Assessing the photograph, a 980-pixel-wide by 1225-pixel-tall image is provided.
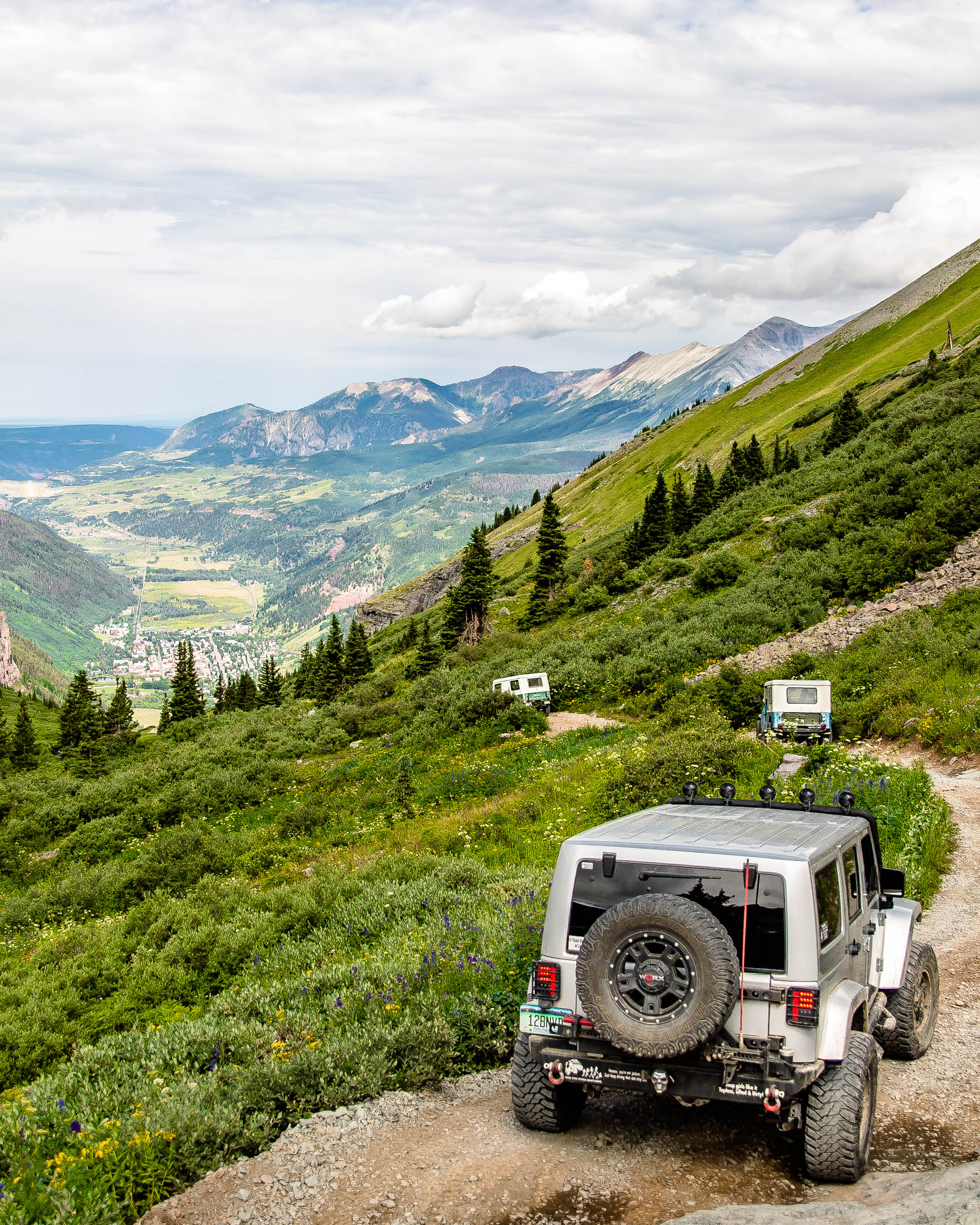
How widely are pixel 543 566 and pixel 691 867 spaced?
59.5 m

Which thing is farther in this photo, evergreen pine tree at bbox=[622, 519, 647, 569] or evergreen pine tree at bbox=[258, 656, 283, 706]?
evergreen pine tree at bbox=[258, 656, 283, 706]

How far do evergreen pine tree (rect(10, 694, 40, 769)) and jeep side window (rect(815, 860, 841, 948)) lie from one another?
8308 centimetres

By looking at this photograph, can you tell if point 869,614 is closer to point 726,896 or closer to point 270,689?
point 726,896

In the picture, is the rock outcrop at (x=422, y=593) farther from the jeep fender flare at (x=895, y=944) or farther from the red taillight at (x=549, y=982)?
the red taillight at (x=549, y=982)

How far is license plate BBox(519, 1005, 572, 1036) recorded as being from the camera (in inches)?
262

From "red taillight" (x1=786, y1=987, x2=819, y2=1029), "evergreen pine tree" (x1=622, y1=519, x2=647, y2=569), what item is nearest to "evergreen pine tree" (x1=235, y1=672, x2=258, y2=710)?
"evergreen pine tree" (x1=622, y1=519, x2=647, y2=569)

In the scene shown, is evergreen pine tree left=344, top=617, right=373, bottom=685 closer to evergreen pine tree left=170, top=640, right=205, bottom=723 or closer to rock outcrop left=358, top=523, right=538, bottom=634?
evergreen pine tree left=170, top=640, right=205, bottom=723

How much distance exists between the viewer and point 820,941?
20.8 ft

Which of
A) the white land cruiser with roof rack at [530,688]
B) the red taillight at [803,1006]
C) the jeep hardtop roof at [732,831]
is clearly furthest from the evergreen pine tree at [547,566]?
the red taillight at [803,1006]

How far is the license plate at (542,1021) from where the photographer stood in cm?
665

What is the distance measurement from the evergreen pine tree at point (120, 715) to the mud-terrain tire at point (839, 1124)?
283 ft

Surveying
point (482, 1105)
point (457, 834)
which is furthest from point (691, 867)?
point (457, 834)

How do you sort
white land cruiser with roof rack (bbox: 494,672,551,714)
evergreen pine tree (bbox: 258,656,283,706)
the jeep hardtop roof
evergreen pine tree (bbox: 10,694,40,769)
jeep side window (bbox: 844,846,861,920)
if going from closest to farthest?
1. the jeep hardtop roof
2. jeep side window (bbox: 844,846,861,920)
3. white land cruiser with roof rack (bbox: 494,672,551,714)
4. evergreen pine tree (bbox: 10,694,40,769)
5. evergreen pine tree (bbox: 258,656,283,706)

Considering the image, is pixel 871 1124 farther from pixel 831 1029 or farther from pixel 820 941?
pixel 820 941
